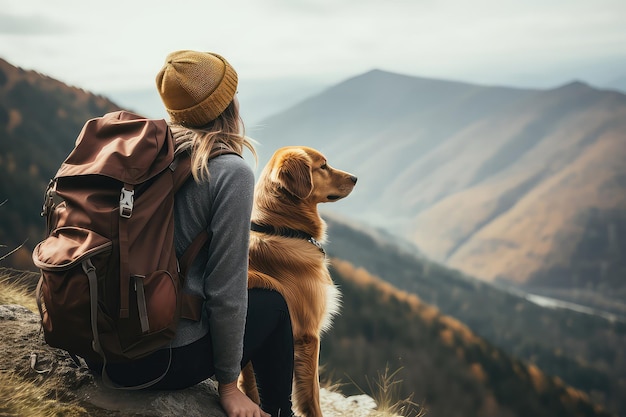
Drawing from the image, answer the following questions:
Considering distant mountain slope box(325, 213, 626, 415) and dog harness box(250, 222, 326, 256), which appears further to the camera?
distant mountain slope box(325, 213, 626, 415)

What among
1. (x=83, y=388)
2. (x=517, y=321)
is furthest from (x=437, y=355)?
(x=517, y=321)

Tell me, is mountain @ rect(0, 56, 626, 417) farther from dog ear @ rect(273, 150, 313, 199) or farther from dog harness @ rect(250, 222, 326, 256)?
dog ear @ rect(273, 150, 313, 199)

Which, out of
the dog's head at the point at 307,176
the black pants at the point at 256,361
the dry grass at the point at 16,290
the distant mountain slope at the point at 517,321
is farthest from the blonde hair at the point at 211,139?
the distant mountain slope at the point at 517,321

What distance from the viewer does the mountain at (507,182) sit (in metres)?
93.6

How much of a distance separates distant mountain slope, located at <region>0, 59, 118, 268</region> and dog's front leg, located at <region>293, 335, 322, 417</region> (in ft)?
31.2

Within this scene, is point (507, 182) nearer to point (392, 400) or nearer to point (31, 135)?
point (31, 135)

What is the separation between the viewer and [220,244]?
2.05 m

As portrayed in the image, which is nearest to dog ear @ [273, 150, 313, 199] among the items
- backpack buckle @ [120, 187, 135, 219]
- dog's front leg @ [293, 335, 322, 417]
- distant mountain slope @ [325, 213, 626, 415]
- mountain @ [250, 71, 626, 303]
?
dog's front leg @ [293, 335, 322, 417]

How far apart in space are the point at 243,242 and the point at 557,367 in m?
62.7

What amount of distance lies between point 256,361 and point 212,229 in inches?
31.5

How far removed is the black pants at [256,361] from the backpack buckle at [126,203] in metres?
0.58

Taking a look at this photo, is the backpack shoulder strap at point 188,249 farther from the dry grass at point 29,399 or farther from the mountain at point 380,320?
the mountain at point 380,320

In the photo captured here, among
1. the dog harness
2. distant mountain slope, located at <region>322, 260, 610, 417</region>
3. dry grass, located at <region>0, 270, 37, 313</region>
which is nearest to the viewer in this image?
the dog harness

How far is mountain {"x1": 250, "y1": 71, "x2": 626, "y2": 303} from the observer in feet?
307
